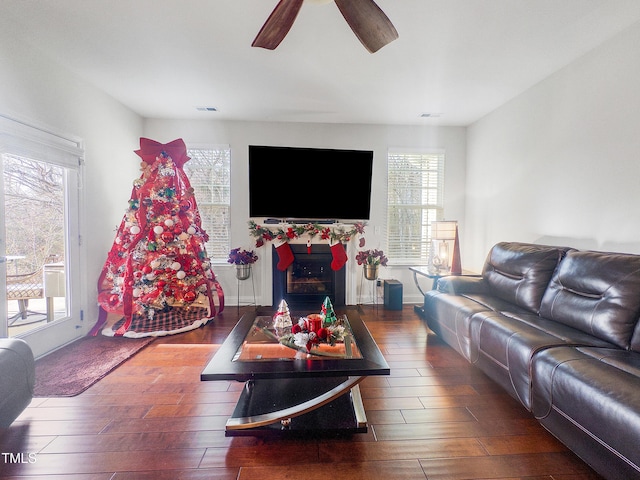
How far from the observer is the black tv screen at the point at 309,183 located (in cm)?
398

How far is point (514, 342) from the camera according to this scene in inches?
72.2

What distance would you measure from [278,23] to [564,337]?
2.58m

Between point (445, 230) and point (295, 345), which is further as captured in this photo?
point (445, 230)

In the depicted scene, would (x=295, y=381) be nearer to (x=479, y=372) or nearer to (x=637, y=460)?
(x=479, y=372)

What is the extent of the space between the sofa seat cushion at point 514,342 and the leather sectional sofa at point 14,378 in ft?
9.21

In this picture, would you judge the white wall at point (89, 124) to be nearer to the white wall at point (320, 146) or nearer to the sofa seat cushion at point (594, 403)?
the white wall at point (320, 146)

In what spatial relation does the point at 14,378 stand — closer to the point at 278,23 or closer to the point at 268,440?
the point at 268,440

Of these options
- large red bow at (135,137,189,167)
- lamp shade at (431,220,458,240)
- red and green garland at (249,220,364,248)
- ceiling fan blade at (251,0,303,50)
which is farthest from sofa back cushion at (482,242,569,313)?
large red bow at (135,137,189,167)

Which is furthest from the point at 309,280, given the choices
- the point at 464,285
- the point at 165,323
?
the point at 464,285

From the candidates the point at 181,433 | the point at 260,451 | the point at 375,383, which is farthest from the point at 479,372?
the point at 181,433

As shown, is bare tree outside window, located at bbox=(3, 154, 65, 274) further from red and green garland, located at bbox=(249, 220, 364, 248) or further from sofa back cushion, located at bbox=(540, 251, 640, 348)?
sofa back cushion, located at bbox=(540, 251, 640, 348)

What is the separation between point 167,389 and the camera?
214 centimetres

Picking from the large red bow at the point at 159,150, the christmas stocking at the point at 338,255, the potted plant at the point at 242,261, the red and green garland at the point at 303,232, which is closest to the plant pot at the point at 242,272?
the potted plant at the point at 242,261

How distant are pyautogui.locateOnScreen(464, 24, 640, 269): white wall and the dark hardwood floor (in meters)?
1.64
